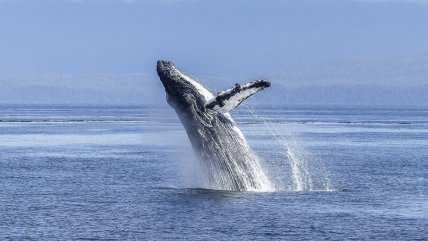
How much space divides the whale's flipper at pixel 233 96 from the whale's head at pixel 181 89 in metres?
0.89

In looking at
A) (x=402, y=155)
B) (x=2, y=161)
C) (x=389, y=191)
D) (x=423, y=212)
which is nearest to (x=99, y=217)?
(x=423, y=212)

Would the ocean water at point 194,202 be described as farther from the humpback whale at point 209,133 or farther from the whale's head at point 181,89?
the whale's head at point 181,89

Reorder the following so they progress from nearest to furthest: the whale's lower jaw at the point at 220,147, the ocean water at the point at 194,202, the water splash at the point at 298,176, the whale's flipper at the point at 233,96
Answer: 1. the ocean water at the point at 194,202
2. the whale's flipper at the point at 233,96
3. the whale's lower jaw at the point at 220,147
4. the water splash at the point at 298,176

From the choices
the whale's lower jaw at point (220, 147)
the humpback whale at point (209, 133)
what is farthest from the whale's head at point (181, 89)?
the whale's lower jaw at point (220, 147)

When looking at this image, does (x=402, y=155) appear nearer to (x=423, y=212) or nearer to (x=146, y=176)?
(x=146, y=176)

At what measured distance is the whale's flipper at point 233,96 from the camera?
2680 cm

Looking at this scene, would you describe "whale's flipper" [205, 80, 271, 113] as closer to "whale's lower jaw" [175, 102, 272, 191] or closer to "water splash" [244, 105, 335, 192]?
"water splash" [244, 105, 335, 192]

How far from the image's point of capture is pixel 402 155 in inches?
2309

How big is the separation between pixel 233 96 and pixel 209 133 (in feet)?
7.27

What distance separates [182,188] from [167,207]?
16.6 feet

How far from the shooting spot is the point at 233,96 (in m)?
27.8

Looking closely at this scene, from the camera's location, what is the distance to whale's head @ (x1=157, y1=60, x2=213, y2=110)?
29.6 meters

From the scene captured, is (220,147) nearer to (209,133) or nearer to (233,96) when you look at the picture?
(209,133)

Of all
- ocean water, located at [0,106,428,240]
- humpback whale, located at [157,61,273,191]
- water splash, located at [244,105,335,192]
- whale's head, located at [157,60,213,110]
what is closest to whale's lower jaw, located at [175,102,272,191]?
humpback whale, located at [157,61,273,191]
